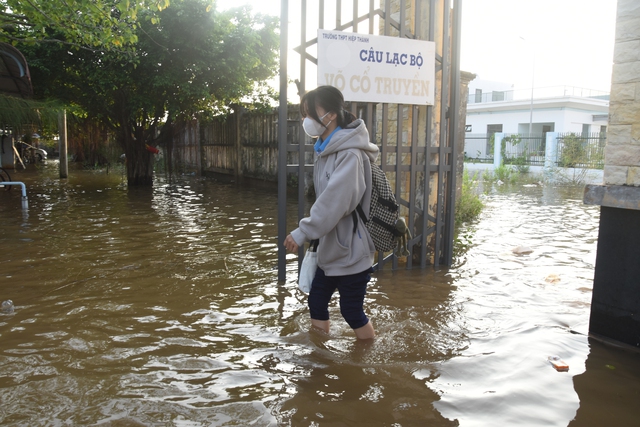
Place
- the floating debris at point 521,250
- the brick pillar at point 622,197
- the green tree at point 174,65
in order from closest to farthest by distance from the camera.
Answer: the brick pillar at point 622,197 → the floating debris at point 521,250 → the green tree at point 174,65

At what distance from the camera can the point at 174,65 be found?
1417 centimetres

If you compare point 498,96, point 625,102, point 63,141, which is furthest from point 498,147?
point 498,96

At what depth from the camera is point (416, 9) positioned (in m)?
5.42

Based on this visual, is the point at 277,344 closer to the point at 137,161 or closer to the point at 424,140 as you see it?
the point at 424,140

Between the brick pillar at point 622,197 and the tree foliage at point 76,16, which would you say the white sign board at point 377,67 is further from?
the tree foliage at point 76,16

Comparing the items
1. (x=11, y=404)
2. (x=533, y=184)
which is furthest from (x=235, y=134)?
(x=11, y=404)

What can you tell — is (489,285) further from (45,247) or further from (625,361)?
(45,247)

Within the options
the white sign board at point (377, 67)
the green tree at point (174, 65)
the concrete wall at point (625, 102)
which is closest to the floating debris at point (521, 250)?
the white sign board at point (377, 67)

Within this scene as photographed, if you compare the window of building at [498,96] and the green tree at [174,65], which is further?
the window of building at [498,96]

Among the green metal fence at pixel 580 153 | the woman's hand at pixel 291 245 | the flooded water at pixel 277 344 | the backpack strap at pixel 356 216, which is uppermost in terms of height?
the green metal fence at pixel 580 153

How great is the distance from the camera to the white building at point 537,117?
110 ft

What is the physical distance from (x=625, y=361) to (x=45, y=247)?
655 cm

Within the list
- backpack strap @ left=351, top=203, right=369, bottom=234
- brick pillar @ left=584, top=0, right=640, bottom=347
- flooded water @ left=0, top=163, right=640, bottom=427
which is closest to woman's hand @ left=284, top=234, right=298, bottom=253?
backpack strap @ left=351, top=203, right=369, bottom=234

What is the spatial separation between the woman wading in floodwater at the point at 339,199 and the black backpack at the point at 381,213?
6cm
